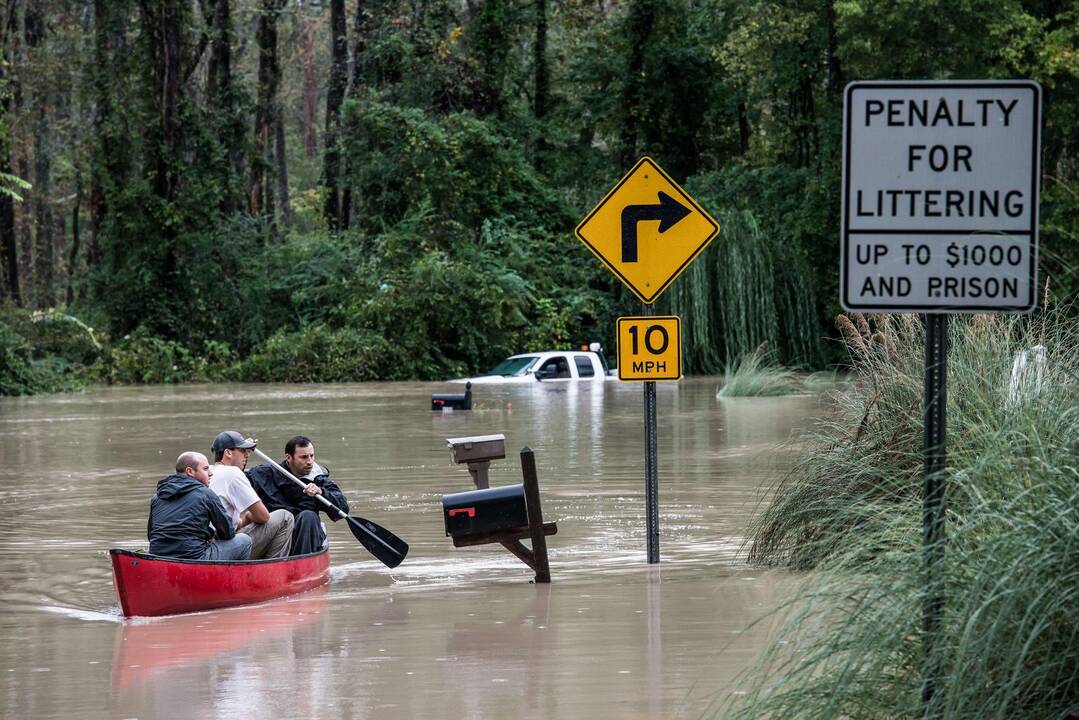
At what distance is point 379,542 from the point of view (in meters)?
12.5

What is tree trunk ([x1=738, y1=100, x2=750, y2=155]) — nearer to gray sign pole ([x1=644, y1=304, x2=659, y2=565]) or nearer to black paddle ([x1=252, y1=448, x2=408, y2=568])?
black paddle ([x1=252, y1=448, x2=408, y2=568])

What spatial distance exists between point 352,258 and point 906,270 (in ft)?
141

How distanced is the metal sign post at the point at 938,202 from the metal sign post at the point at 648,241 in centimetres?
602

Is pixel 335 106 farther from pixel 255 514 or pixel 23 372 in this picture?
pixel 255 514

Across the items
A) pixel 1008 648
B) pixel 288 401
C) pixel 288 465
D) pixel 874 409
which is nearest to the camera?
pixel 1008 648

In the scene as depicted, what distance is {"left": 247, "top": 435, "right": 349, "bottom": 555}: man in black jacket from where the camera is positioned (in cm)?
1242

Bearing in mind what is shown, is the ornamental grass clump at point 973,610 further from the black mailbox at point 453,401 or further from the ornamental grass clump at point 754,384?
the ornamental grass clump at point 754,384

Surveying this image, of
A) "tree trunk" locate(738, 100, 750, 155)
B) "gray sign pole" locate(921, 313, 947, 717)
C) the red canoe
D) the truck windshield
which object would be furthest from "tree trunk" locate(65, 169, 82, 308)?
"gray sign pole" locate(921, 313, 947, 717)

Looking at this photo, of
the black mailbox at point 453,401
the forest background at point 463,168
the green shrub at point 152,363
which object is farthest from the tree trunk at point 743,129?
the black mailbox at point 453,401

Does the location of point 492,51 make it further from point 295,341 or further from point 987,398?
Answer: point 987,398

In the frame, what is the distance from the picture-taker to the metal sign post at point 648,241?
1166 cm

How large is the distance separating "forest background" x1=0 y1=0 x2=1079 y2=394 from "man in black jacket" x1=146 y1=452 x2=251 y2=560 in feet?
91.3

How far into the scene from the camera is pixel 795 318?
1714 inches

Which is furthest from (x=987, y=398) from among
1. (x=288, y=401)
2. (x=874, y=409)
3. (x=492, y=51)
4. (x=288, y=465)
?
(x=492, y=51)
